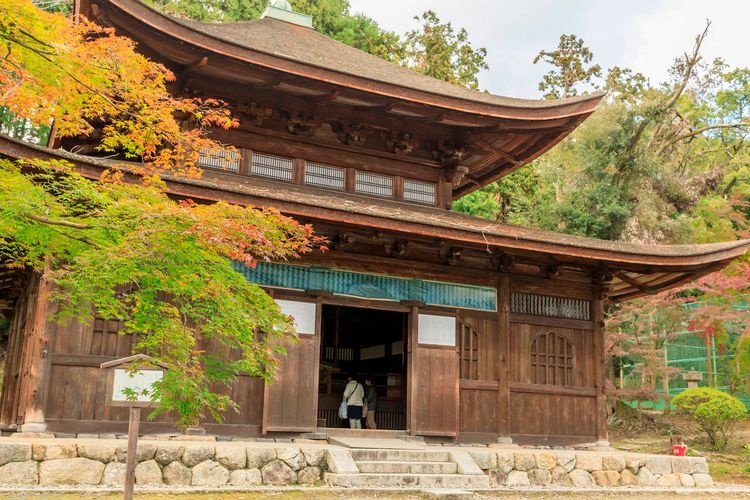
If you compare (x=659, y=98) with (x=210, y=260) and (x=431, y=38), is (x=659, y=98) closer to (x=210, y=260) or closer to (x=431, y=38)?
(x=431, y=38)

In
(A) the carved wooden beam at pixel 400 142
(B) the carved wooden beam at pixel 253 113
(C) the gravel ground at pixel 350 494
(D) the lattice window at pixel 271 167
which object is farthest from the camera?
(A) the carved wooden beam at pixel 400 142

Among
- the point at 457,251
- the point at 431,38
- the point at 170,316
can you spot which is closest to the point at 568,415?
the point at 457,251

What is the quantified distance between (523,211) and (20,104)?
2290 cm

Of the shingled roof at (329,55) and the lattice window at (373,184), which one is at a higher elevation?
the shingled roof at (329,55)

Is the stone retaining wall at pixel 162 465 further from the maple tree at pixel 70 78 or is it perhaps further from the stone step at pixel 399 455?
the maple tree at pixel 70 78

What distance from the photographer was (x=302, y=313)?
12.3 metres

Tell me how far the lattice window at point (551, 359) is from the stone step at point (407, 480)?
3.67 m

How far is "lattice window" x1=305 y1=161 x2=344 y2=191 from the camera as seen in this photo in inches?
552

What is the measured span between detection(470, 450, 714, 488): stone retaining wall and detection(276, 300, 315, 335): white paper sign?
3.43m

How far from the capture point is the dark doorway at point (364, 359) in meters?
18.8

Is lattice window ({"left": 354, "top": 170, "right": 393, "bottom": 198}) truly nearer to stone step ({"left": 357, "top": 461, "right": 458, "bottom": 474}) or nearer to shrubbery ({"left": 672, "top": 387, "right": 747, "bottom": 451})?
stone step ({"left": 357, "top": 461, "right": 458, "bottom": 474})

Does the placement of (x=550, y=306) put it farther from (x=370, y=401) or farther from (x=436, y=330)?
(x=370, y=401)

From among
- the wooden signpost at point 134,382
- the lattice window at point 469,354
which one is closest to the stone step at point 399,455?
the lattice window at point 469,354

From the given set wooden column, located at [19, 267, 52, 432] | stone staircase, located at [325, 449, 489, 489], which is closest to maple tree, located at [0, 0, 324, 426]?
wooden column, located at [19, 267, 52, 432]
